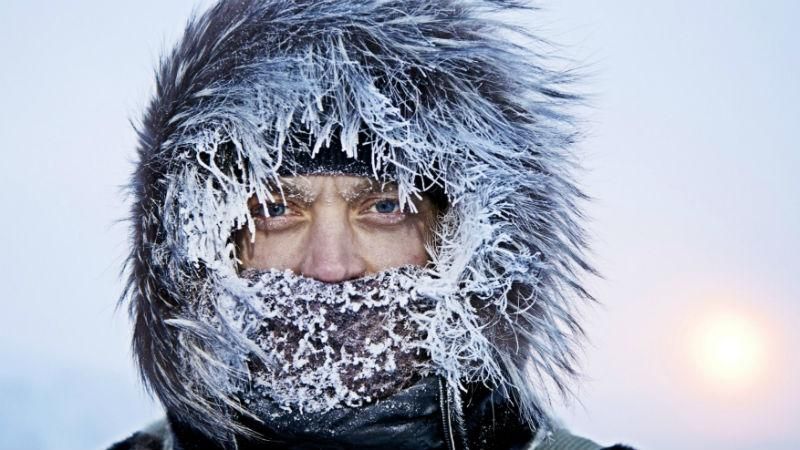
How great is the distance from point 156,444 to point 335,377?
729 millimetres

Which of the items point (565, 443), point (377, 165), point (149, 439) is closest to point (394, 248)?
point (377, 165)

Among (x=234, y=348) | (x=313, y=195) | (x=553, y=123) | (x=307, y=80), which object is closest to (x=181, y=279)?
(x=234, y=348)

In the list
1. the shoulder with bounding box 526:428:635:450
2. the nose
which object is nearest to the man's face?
the nose

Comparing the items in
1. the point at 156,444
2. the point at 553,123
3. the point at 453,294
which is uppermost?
the point at 553,123

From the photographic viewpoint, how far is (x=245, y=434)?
2.08 meters

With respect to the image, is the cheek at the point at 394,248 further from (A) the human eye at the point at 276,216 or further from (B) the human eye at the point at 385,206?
(A) the human eye at the point at 276,216

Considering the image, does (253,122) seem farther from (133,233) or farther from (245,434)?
(245,434)

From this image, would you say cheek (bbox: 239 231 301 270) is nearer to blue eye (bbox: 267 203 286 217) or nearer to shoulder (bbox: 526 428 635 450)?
blue eye (bbox: 267 203 286 217)

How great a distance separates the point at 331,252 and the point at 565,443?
0.76m

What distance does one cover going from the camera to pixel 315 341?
2035 millimetres

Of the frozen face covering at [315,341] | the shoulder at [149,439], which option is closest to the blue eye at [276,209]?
the frozen face covering at [315,341]

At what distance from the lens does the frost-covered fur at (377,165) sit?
2035 millimetres

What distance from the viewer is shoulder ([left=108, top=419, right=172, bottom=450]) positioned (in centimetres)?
247

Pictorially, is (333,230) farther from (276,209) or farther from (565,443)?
(565,443)
